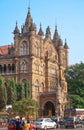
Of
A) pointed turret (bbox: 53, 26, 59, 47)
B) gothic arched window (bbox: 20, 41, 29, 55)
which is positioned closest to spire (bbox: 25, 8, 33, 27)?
gothic arched window (bbox: 20, 41, 29, 55)

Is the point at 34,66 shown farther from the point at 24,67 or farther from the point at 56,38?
the point at 56,38

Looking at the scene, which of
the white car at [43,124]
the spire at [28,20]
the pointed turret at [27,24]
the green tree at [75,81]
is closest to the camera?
the white car at [43,124]

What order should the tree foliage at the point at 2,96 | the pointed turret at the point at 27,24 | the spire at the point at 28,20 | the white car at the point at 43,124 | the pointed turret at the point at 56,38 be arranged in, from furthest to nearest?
1. the pointed turret at the point at 56,38
2. the spire at the point at 28,20
3. the pointed turret at the point at 27,24
4. the tree foliage at the point at 2,96
5. the white car at the point at 43,124

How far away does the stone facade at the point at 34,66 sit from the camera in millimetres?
80875

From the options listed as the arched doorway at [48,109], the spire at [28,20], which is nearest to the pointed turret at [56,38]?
the spire at [28,20]

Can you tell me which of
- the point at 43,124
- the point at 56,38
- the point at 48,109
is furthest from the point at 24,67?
the point at 43,124

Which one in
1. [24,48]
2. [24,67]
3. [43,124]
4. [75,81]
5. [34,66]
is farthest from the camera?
[75,81]

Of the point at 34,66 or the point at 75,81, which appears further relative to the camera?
the point at 75,81

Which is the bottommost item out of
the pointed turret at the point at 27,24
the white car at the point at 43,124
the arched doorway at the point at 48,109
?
the white car at the point at 43,124

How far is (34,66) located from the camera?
3209 inches

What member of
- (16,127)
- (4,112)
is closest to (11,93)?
(4,112)

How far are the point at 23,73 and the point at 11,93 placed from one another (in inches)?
339

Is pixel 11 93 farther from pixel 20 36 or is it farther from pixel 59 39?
pixel 59 39

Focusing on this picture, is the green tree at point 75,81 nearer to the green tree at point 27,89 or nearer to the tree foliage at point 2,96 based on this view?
the green tree at point 27,89
